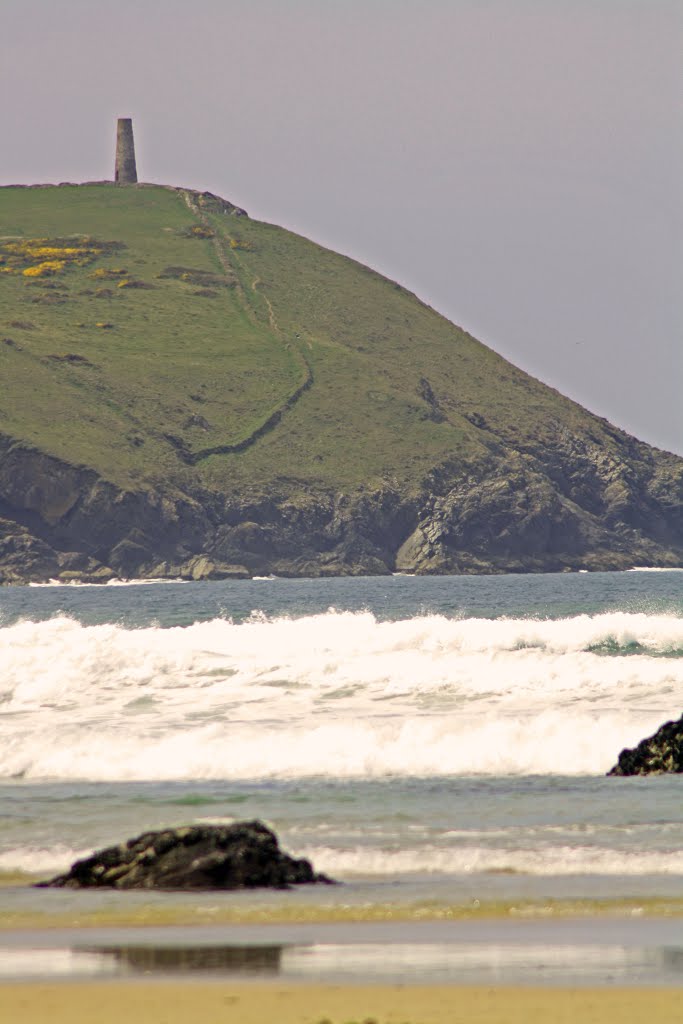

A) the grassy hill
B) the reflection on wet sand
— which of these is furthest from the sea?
the grassy hill

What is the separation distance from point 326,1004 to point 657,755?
1046cm

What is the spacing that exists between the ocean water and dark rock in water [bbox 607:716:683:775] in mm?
500

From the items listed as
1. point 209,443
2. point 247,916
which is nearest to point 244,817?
point 247,916

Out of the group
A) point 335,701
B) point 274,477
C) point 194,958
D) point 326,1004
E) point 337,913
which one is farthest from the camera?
point 274,477

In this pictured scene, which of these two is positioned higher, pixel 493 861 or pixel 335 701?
pixel 335 701

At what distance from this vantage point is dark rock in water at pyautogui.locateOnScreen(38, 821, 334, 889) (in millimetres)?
13086

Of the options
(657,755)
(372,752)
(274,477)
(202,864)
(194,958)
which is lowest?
(194,958)

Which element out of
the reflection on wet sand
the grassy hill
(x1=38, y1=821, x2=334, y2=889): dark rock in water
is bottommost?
the reflection on wet sand

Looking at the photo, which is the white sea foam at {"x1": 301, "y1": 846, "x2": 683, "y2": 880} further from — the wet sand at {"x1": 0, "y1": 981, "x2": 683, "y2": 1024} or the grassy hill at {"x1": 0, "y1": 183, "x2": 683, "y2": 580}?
the grassy hill at {"x1": 0, "y1": 183, "x2": 683, "y2": 580}

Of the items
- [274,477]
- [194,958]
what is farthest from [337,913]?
[274,477]

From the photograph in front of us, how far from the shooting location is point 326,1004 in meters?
9.11

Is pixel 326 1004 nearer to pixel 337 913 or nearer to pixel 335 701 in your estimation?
pixel 337 913

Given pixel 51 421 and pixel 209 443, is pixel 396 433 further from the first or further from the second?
pixel 51 421

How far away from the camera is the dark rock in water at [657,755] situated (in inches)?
740
